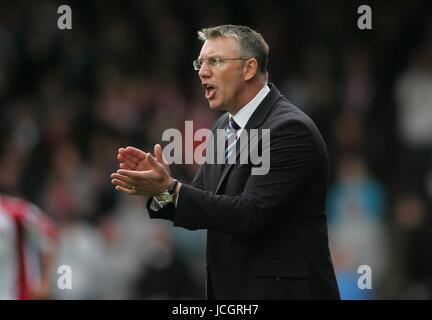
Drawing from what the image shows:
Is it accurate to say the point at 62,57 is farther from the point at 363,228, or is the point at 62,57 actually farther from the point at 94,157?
the point at 363,228

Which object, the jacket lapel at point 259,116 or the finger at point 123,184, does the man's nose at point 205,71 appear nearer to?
the jacket lapel at point 259,116

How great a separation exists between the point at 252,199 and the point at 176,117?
6.17m

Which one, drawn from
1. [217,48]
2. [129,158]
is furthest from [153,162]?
[217,48]

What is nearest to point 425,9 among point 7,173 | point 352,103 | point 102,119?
point 352,103

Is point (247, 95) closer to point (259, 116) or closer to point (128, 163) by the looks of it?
point (259, 116)

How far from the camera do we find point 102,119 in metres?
10.8

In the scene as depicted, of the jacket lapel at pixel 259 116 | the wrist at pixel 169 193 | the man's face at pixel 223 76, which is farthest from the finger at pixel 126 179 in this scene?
the man's face at pixel 223 76

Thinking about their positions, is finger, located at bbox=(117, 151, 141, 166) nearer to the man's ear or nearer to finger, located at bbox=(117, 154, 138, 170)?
finger, located at bbox=(117, 154, 138, 170)

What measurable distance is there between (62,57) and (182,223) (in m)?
7.51

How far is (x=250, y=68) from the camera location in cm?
474

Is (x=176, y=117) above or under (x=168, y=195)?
above

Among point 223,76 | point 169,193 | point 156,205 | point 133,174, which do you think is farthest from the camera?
point 223,76

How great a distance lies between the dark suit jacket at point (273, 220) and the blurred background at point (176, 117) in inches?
157

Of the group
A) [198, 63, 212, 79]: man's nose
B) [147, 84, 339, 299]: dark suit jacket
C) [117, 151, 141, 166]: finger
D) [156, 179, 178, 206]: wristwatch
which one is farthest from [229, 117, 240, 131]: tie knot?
[117, 151, 141, 166]: finger
